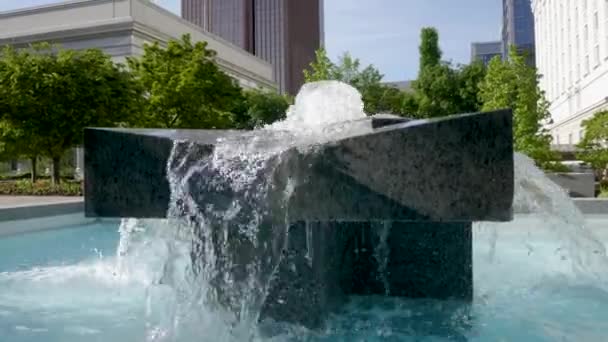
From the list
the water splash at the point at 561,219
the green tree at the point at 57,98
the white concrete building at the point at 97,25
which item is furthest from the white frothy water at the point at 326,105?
the white concrete building at the point at 97,25

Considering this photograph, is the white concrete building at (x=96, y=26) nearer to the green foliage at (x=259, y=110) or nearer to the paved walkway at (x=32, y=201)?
the green foliage at (x=259, y=110)

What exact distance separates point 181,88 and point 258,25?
67.1 meters

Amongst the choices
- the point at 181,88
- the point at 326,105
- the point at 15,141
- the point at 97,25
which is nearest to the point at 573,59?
the point at 181,88

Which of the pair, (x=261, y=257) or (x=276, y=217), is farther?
(x=261, y=257)

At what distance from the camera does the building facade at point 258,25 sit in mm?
83312

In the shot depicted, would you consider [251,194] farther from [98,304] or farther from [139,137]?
[98,304]

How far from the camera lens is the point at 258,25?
84.6 metres

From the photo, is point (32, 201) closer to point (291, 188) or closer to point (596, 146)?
point (291, 188)

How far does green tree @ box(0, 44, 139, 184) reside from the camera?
59.3ft

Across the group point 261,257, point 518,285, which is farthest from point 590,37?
point 261,257

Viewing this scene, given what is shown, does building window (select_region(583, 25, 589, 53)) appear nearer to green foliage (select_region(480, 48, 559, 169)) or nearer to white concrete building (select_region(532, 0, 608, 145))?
white concrete building (select_region(532, 0, 608, 145))

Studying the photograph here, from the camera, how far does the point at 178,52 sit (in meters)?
22.0

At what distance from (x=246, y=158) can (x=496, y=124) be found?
1257 mm

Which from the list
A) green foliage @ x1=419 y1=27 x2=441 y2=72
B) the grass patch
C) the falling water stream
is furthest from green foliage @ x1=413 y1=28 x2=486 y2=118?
the falling water stream
